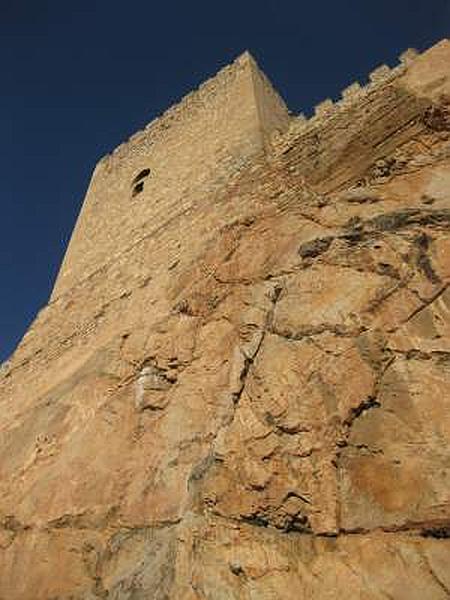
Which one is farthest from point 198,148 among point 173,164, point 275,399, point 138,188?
point 275,399

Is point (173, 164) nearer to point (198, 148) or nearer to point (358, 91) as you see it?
point (198, 148)

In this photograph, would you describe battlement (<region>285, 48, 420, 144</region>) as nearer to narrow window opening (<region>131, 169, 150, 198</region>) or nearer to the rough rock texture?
the rough rock texture

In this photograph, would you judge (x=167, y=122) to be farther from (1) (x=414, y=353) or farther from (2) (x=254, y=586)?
(2) (x=254, y=586)

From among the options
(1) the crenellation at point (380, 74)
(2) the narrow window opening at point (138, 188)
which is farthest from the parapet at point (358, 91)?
(2) the narrow window opening at point (138, 188)

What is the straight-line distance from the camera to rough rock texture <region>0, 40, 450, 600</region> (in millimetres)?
3422

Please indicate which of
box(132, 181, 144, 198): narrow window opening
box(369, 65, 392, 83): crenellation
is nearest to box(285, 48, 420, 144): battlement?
box(369, 65, 392, 83): crenellation

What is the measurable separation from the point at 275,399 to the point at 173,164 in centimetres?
626

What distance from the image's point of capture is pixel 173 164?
30.9 feet

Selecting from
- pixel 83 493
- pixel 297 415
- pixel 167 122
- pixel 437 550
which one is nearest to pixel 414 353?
pixel 297 415

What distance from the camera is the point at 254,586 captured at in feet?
10.9

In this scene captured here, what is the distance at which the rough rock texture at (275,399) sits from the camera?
135 inches

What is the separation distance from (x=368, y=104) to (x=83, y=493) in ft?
15.9

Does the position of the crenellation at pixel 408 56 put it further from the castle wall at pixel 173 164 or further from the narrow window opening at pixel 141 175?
the narrow window opening at pixel 141 175

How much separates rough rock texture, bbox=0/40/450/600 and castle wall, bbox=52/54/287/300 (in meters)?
0.74
